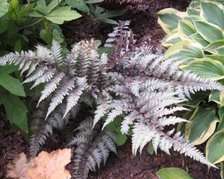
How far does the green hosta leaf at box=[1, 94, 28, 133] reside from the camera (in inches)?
85.9

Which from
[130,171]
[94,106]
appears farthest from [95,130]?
[130,171]

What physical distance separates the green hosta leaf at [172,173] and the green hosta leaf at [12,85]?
85 cm

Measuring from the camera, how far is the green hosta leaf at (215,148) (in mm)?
2193

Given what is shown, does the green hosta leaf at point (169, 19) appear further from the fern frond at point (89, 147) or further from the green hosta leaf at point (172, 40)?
the fern frond at point (89, 147)

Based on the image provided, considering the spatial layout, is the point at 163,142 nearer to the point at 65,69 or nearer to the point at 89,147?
the point at 89,147

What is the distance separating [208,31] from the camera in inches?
101

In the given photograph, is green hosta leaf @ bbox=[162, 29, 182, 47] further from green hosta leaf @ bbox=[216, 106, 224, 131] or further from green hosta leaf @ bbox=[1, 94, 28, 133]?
green hosta leaf @ bbox=[1, 94, 28, 133]

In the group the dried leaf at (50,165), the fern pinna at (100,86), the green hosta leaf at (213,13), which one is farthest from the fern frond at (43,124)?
the green hosta leaf at (213,13)

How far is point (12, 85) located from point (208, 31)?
127cm

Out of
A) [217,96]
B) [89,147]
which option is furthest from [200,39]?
[89,147]

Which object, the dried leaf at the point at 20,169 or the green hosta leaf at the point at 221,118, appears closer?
the dried leaf at the point at 20,169

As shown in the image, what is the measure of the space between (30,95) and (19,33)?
0.41 m

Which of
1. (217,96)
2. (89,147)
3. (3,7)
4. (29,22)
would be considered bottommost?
(89,147)

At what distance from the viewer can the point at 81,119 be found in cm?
246
